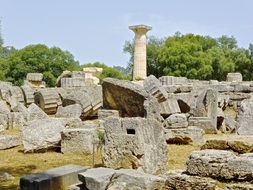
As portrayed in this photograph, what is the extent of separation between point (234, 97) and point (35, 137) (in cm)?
1091

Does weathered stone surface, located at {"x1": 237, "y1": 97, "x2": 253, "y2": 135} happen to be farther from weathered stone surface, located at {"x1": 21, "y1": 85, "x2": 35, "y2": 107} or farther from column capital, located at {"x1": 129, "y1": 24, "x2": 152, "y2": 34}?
column capital, located at {"x1": 129, "y1": 24, "x2": 152, "y2": 34}

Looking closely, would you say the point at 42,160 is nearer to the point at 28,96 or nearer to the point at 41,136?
the point at 41,136

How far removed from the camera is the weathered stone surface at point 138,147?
638 cm

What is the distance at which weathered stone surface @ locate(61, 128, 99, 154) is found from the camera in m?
8.51

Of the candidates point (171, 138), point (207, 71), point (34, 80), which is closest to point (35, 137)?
point (171, 138)

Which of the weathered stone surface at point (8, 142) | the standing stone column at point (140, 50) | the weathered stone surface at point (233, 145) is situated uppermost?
the standing stone column at point (140, 50)

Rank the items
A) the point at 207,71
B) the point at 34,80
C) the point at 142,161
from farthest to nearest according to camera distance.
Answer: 1. the point at 207,71
2. the point at 34,80
3. the point at 142,161

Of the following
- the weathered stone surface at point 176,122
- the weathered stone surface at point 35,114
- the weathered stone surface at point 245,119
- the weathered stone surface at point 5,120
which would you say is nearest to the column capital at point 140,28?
the weathered stone surface at point 35,114

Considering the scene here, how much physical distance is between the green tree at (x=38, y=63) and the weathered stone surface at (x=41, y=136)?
3777 cm

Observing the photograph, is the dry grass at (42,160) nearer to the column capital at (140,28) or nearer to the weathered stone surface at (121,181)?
the weathered stone surface at (121,181)

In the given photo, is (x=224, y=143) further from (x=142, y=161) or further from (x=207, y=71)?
(x=207, y=71)

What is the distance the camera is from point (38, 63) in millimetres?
48906

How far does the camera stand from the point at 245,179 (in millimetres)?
4418

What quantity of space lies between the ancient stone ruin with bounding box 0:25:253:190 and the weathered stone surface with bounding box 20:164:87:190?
12 millimetres
